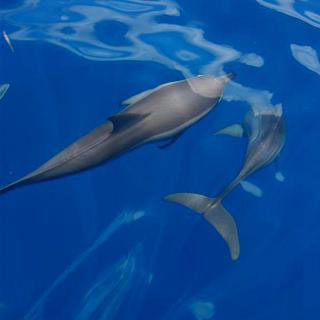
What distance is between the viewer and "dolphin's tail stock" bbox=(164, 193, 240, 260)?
13.8ft

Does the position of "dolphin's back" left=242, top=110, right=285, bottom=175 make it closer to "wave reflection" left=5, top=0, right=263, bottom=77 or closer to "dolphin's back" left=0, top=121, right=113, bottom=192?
"wave reflection" left=5, top=0, right=263, bottom=77

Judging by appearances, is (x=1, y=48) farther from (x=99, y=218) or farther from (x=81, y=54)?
(x=99, y=218)

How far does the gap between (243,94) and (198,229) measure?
1433 millimetres

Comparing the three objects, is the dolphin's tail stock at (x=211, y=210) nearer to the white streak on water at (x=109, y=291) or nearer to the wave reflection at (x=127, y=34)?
the white streak on water at (x=109, y=291)

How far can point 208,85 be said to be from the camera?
4.91 m

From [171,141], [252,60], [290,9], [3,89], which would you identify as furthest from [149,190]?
[290,9]

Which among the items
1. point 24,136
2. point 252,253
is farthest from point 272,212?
point 24,136

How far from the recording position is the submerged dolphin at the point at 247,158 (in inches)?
166

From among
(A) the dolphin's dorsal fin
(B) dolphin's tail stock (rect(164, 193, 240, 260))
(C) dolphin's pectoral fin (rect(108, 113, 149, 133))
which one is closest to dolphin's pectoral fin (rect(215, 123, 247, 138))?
(A) the dolphin's dorsal fin

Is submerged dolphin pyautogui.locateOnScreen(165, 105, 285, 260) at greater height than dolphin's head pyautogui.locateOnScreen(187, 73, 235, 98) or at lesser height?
lesser

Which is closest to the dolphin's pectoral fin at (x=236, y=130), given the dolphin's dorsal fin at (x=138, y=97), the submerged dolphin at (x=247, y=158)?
the submerged dolphin at (x=247, y=158)

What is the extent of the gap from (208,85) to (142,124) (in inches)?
36.4

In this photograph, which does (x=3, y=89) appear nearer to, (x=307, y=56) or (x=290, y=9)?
(x=307, y=56)

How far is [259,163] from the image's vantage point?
14.8 ft
